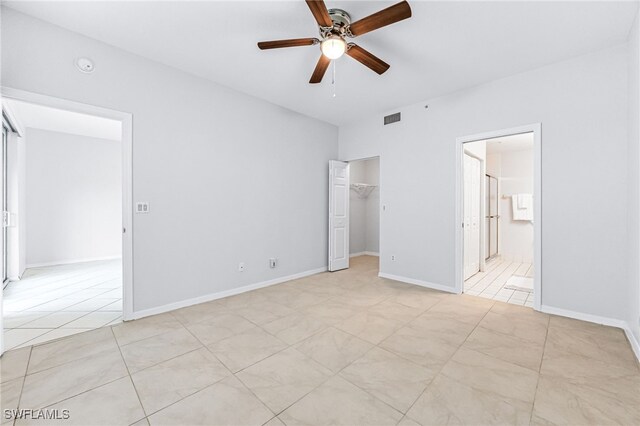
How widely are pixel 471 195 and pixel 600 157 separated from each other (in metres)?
1.87

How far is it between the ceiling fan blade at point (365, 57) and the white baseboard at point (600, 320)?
319 centimetres

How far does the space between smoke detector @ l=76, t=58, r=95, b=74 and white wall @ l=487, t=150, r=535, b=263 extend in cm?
760

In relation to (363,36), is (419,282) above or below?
below

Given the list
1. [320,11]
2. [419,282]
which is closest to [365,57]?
[320,11]

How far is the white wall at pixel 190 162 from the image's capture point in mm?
2494

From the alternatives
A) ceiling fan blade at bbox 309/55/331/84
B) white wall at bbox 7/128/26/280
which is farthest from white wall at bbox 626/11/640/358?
white wall at bbox 7/128/26/280

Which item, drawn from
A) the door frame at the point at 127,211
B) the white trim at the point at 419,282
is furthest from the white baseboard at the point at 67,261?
the white trim at the point at 419,282

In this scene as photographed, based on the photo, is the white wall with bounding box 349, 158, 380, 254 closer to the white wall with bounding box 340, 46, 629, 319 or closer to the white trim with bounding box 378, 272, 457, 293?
the white trim with bounding box 378, 272, 457, 293

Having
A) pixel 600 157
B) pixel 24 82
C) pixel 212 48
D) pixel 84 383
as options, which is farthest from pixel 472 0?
pixel 84 383

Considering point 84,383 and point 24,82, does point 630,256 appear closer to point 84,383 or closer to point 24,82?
point 84,383

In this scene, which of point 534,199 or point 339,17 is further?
point 534,199

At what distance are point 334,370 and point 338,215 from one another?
338cm

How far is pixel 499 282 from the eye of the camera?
173 inches

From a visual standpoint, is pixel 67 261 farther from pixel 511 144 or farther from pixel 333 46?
pixel 511 144
